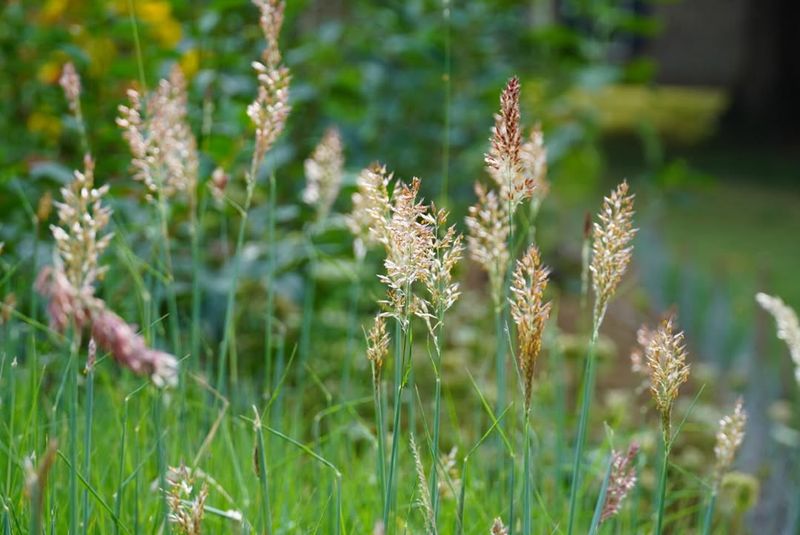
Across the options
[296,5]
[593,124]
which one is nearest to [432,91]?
[593,124]

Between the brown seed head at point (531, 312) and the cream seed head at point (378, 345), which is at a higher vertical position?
the brown seed head at point (531, 312)

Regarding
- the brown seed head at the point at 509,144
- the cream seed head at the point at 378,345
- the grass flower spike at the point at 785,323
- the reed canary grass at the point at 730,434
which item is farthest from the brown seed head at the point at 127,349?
the grass flower spike at the point at 785,323

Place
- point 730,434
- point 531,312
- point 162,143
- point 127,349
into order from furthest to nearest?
1. point 162,143
2. point 730,434
3. point 531,312
4. point 127,349

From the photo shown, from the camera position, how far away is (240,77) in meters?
2.90

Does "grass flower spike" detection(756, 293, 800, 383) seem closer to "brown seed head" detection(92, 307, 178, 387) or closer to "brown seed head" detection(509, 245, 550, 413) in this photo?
"brown seed head" detection(509, 245, 550, 413)

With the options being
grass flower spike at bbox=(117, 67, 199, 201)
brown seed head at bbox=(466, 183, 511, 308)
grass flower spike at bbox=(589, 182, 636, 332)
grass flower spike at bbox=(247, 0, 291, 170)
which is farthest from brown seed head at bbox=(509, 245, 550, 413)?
grass flower spike at bbox=(117, 67, 199, 201)

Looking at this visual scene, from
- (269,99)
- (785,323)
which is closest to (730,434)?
(785,323)

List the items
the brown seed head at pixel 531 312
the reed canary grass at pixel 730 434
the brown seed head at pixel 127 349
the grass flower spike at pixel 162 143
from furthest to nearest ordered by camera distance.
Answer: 1. the grass flower spike at pixel 162 143
2. the reed canary grass at pixel 730 434
3. the brown seed head at pixel 531 312
4. the brown seed head at pixel 127 349

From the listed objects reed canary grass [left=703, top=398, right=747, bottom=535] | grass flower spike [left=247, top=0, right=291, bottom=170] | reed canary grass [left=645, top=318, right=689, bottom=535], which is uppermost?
grass flower spike [left=247, top=0, right=291, bottom=170]

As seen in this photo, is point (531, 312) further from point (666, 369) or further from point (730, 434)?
point (730, 434)

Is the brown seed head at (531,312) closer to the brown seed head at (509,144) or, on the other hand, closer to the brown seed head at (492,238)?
the brown seed head at (509,144)

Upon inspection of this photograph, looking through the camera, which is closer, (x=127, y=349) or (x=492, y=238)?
(x=127, y=349)

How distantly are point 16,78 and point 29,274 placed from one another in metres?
0.79

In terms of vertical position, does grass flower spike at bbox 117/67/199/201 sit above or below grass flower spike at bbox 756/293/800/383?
above
